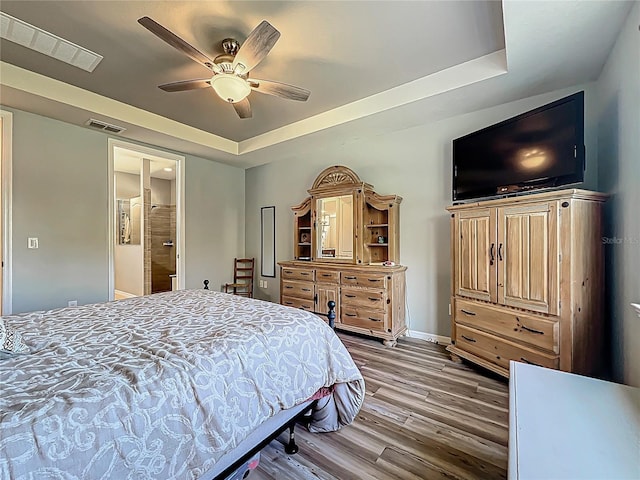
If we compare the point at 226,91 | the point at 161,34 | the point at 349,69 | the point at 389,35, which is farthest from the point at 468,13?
the point at 161,34

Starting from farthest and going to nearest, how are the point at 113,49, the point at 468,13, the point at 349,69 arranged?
1. the point at 349,69
2. the point at 113,49
3. the point at 468,13

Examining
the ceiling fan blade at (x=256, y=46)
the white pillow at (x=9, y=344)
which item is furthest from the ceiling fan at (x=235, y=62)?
the white pillow at (x=9, y=344)

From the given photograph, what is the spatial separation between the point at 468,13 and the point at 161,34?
6.56ft

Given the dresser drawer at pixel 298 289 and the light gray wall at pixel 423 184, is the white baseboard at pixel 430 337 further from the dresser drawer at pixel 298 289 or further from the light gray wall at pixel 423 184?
the dresser drawer at pixel 298 289

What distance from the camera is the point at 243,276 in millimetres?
5258

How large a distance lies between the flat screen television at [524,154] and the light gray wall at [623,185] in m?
0.21

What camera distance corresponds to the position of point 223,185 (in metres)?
5.03

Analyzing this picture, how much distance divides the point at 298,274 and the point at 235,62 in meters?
2.61

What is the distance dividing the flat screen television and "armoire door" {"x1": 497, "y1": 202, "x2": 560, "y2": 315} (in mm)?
314

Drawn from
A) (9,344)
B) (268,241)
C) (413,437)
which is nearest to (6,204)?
(9,344)

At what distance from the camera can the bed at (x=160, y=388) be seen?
2.55 ft

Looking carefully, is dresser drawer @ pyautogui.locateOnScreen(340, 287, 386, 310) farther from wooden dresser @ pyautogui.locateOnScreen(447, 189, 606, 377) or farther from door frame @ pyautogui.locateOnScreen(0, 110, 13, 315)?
door frame @ pyautogui.locateOnScreen(0, 110, 13, 315)

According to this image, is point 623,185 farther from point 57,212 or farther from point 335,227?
point 57,212

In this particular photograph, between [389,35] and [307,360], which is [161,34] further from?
[307,360]
